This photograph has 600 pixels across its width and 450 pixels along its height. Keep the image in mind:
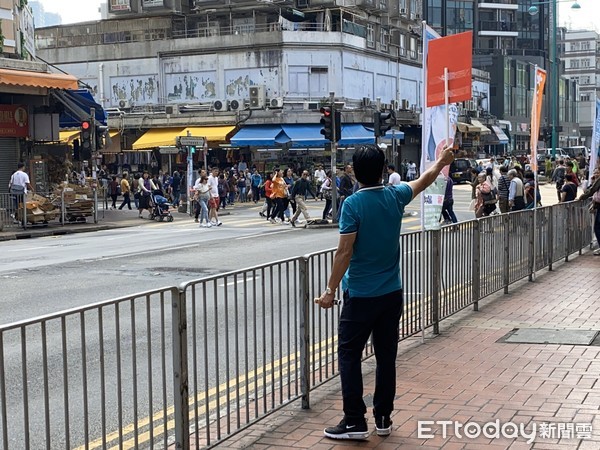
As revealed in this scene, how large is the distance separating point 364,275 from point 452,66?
3.51 metres

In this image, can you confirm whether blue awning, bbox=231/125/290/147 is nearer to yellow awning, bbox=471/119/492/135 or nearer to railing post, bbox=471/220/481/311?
yellow awning, bbox=471/119/492/135

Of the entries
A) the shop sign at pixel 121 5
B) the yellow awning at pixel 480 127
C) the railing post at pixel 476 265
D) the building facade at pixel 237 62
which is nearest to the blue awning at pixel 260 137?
the building facade at pixel 237 62

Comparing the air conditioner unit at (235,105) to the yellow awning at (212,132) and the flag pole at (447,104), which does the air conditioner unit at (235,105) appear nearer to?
the yellow awning at (212,132)

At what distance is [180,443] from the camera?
4.86 metres

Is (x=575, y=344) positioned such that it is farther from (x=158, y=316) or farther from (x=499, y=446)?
(x=158, y=316)

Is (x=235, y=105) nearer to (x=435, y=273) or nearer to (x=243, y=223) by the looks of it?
(x=243, y=223)


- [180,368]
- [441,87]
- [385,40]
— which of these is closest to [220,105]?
[385,40]

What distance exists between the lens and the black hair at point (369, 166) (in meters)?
5.31

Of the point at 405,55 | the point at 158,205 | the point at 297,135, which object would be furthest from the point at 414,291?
the point at 405,55

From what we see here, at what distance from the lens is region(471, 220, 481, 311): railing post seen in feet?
32.3

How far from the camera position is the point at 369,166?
5.31 meters

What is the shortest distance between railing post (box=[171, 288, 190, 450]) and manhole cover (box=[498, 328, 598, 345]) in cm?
420

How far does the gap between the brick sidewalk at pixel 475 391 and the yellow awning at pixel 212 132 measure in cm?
3759

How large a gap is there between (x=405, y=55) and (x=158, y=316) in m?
53.5
